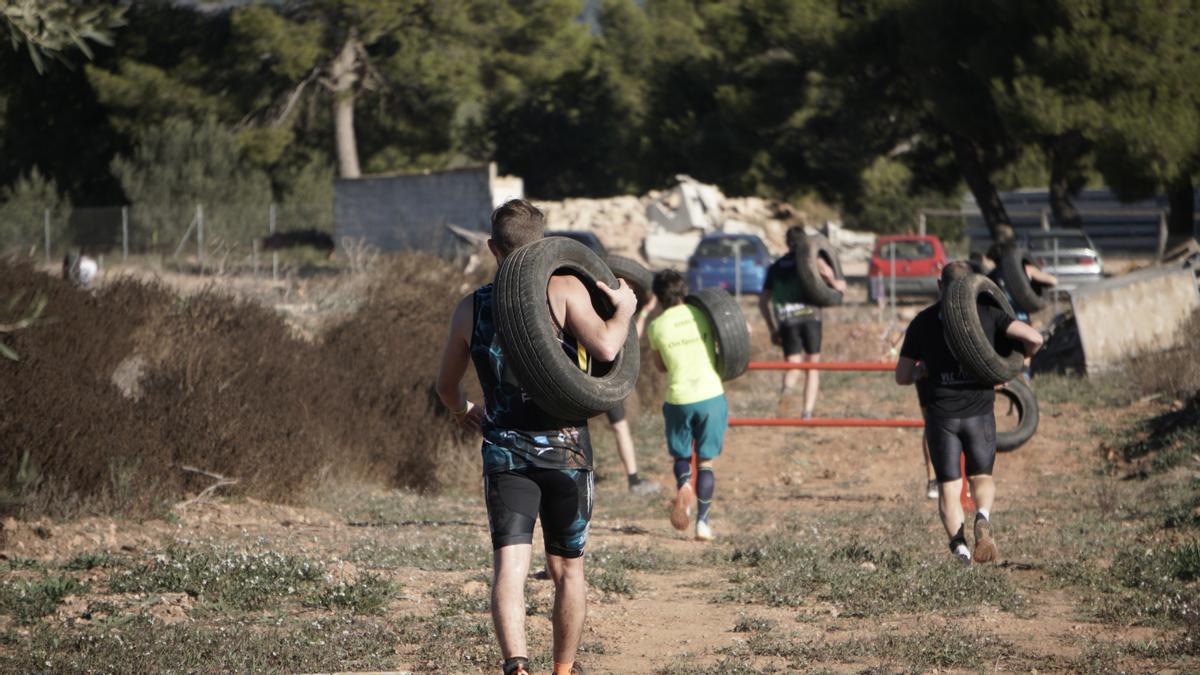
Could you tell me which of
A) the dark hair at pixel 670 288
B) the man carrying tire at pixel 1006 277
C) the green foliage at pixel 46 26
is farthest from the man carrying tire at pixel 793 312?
the green foliage at pixel 46 26

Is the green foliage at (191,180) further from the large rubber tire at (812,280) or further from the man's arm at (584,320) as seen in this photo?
the man's arm at (584,320)

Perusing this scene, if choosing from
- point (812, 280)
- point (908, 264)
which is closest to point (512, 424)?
point (812, 280)

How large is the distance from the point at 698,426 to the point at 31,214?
29.1 m

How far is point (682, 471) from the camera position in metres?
8.85

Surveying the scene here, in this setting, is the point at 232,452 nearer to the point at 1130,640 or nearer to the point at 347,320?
the point at 347,320

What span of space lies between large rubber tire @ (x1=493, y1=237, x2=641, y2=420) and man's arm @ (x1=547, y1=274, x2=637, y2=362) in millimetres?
88

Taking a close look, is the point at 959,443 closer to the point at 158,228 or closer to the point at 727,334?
the point at 727,334

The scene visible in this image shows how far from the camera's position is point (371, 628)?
6.08 m

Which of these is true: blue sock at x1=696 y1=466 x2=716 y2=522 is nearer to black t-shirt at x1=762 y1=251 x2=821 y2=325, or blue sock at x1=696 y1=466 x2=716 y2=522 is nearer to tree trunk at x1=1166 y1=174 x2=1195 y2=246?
black t-shirt at x1=762 y1=251 x2=821 y2=325

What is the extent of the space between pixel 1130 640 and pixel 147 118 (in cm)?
3483

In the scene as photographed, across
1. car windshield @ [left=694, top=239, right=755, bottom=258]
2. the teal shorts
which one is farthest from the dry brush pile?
car windshield @ [left=694, top=239, right=755, bottom=258]

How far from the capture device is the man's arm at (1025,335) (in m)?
7.65

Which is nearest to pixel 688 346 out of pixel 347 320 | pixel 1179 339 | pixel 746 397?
pixel 347 320

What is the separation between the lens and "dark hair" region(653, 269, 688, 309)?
29.2ft
